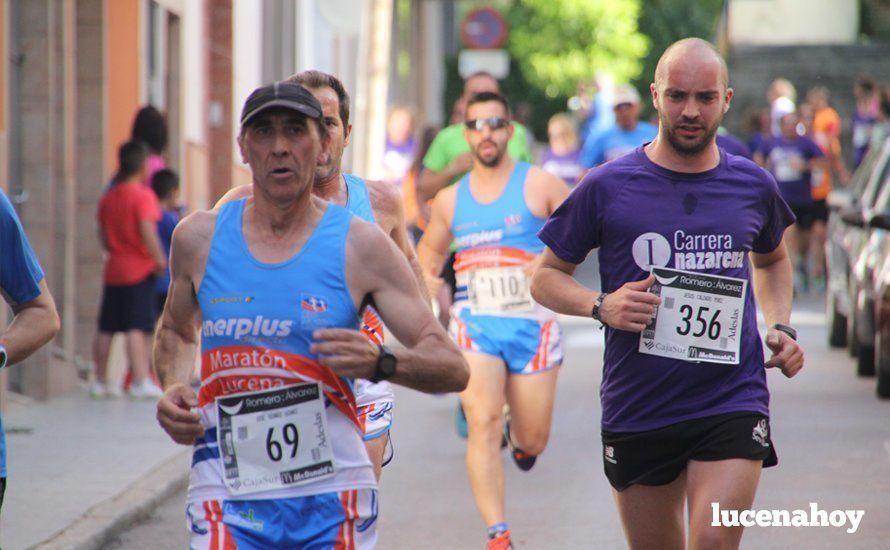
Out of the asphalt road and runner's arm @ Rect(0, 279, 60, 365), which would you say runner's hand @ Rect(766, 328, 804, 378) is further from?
the asphalt road

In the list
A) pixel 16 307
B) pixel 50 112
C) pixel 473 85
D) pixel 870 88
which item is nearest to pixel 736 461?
pixel 16 307

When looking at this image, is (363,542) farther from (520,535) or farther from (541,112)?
(541,112)

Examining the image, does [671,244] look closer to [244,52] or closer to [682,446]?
[682,446]

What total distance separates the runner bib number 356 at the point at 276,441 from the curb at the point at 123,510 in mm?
→ 3451

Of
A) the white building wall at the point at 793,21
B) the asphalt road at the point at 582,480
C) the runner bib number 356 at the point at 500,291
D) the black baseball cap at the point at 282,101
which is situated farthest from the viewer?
the white building wall at the point at 793,21

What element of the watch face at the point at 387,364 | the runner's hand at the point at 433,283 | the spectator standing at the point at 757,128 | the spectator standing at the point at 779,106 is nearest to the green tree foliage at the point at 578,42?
the spectator standing at the point at 779,106

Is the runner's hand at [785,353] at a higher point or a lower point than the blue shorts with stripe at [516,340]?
higher

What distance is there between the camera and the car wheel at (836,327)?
54.4 ft

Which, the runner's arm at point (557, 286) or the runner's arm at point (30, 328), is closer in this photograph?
the runner's arm at point (30, 328)

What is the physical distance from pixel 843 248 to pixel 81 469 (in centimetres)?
821

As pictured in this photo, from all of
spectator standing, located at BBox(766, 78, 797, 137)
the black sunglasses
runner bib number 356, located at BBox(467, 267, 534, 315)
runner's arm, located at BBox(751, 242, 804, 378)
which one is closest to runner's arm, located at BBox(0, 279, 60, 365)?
runner's arm, located at BBox(751, 242, 804, 378)

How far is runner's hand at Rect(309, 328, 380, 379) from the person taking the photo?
4.17 m

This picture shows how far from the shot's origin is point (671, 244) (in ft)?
18.3
